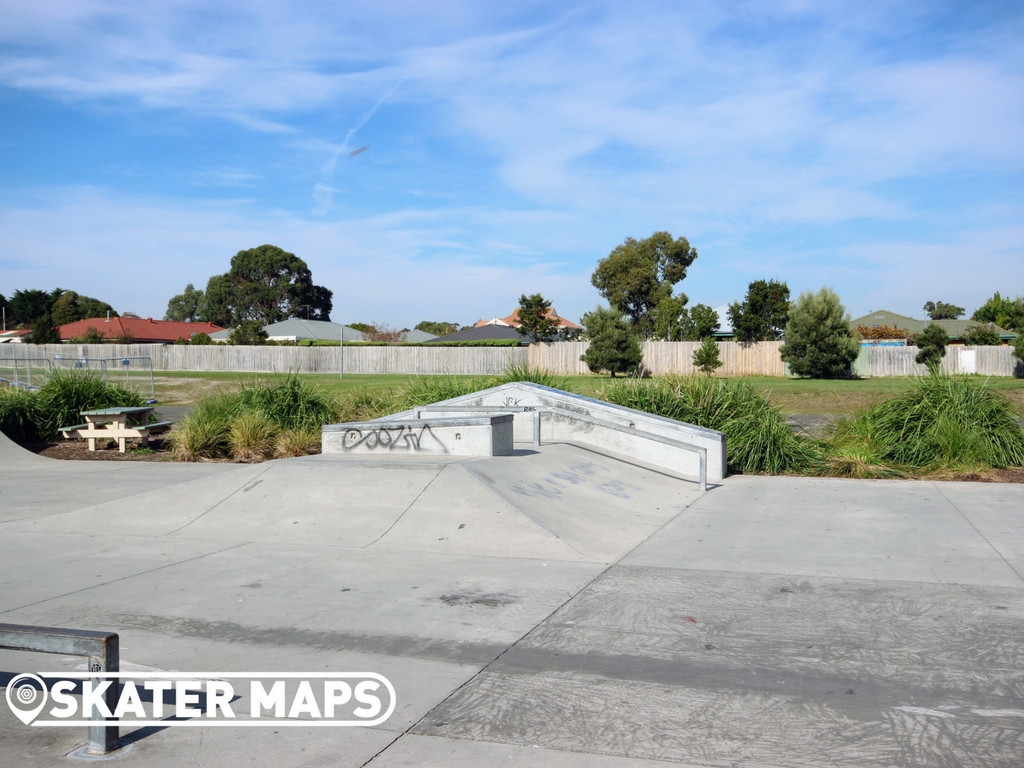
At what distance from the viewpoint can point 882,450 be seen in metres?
12.8

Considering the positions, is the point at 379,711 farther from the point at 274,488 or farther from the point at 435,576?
the point at 274,488

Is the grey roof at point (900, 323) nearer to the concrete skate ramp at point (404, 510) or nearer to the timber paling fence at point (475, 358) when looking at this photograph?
the timber paling fence at point (475, 358)

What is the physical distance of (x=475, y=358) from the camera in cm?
4994

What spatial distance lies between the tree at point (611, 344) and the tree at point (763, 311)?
33.6ft

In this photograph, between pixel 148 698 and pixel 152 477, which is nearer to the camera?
pixel 148 698

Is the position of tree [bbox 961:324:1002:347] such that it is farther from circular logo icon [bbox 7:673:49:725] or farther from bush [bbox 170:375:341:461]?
circular logo icon [bbox 7:673:49:725]

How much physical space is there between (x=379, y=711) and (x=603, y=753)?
3.63ft

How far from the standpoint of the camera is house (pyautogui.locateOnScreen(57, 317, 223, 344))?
246 feet

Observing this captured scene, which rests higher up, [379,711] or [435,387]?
→ [435,387]

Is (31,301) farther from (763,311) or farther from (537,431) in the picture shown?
(537,431)

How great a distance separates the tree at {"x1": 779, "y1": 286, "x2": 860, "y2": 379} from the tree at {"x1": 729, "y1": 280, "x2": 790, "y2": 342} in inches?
365

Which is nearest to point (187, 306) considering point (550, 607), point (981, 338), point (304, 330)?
point (304, 330)

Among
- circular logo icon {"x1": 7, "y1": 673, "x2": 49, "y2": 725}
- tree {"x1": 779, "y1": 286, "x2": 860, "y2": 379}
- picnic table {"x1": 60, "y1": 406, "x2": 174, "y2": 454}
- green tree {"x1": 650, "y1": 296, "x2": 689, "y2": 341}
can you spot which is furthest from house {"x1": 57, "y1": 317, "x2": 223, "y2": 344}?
circular logo icon {"x1": 7, "y1": 673, "x2": 49, "y2": 725}

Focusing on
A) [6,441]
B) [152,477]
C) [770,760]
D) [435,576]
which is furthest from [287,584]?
[6,441]
